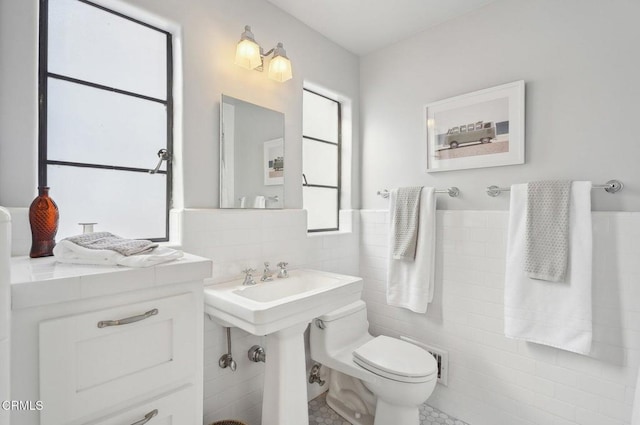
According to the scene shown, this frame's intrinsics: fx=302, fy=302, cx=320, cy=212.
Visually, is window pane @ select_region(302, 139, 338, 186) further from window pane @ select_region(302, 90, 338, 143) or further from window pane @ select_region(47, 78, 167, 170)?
window pane @ select_region(47, 78, 167, 170)

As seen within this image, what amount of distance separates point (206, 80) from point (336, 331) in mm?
1602

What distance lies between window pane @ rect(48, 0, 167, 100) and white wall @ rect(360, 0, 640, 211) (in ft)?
5.16

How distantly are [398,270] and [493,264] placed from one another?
0.58 m

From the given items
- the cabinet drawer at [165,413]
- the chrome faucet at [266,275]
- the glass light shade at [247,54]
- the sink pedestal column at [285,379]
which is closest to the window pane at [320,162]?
the glass light shade at [247,54]

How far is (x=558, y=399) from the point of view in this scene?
5.15ft

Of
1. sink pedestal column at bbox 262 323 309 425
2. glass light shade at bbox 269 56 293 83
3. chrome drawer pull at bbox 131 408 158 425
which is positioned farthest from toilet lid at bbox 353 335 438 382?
glass light shade at bbox 269 56 293 83

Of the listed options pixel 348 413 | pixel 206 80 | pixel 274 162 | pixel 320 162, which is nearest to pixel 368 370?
pixel 348 413

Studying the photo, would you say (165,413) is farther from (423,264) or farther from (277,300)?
(423,264)

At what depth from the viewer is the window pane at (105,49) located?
1252mm

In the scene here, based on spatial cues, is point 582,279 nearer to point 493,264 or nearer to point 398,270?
point 493,264

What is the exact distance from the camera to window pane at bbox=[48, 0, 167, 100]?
1.25 metres

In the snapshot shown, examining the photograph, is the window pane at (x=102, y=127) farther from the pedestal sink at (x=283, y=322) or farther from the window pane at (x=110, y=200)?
the pedestal sink at (x=283, y=322)

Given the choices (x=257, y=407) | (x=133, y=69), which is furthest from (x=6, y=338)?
(x=257, y=407)

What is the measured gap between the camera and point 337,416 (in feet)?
6.25
